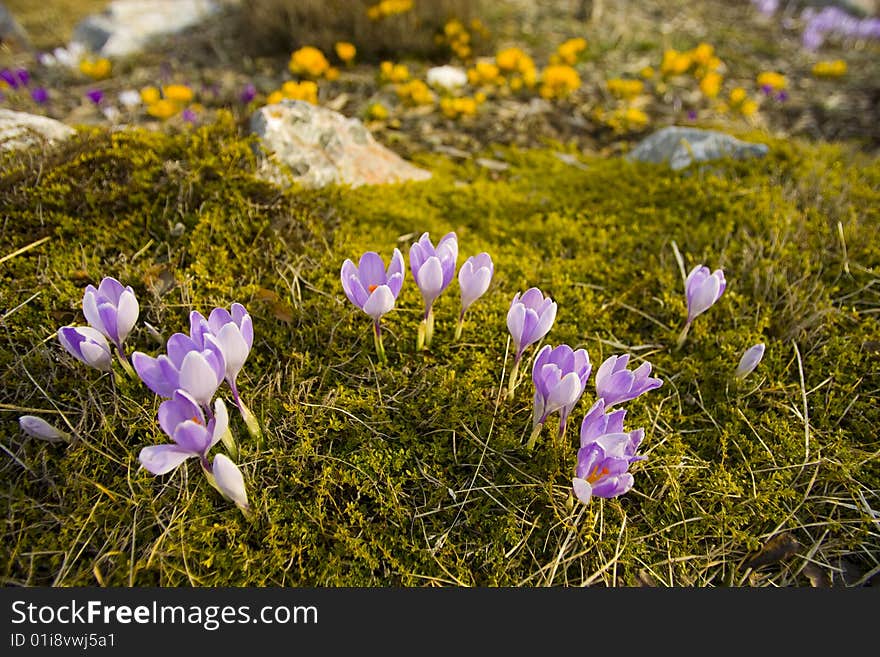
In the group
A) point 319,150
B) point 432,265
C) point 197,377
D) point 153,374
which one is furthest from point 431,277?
point 319,150

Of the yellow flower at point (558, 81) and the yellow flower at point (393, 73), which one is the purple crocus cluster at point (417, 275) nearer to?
the yellow flower at point (393, 73)

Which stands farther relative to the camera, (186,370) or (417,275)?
(417,275)

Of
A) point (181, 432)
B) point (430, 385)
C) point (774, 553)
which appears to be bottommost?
point (774, 553)

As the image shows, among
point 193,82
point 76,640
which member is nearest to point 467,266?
point 76,640

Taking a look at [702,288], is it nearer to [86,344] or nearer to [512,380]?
[512,380]

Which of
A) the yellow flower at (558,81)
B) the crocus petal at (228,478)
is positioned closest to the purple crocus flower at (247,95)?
the yellow flower at (558,81)

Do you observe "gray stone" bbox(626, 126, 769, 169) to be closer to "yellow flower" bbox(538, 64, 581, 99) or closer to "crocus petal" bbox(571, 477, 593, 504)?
"yellow flower" bbox(538, 64, 581, 99)

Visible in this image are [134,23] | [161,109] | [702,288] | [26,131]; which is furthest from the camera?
[134,23]

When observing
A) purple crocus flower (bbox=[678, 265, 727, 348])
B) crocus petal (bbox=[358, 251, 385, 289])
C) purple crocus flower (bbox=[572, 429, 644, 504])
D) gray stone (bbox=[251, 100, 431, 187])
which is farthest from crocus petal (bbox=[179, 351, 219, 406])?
purple crocus flower (bbox=[678, 265, 727, 348])
